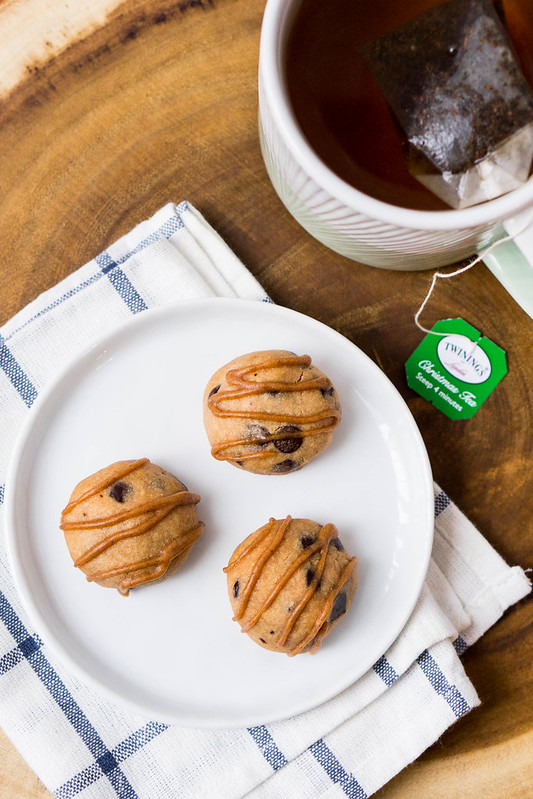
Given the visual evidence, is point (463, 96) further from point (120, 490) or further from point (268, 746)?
point (268, 746)

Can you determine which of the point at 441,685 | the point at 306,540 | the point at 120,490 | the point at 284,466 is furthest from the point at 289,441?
the point at 441,685

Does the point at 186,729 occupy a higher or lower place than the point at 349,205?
lower

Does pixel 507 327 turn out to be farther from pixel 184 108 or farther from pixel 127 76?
pixel 127 76

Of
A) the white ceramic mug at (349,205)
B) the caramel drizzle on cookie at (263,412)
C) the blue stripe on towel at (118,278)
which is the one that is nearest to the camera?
the white ceramic mug at (349,205)

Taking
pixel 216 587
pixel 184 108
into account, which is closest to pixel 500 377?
pixel 216 587

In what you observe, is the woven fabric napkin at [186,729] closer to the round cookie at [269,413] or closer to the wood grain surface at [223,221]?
the wood grain surface at [223,221]

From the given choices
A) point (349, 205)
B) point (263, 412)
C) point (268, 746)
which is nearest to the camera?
point (349, 205)

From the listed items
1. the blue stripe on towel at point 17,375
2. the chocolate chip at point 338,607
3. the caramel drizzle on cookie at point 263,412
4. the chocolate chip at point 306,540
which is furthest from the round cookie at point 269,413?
the blue stripe on towel at point 17,375
